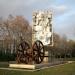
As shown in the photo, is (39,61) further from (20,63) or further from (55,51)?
(55,51)

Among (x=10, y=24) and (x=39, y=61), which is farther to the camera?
(x=10, y=24)

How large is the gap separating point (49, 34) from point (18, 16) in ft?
55.3

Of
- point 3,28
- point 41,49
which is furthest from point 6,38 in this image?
point 41,49

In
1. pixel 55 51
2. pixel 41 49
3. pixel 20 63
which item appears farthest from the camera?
pixel 55 51

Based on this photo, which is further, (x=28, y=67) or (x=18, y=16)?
(x=18, y=16)

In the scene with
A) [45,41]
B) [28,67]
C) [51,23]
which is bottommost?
[28,67]

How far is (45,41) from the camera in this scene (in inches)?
2120

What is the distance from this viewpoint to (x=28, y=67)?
93.0 feet

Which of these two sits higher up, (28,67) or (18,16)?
(18,16)

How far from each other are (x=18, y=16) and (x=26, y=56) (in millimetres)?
36565

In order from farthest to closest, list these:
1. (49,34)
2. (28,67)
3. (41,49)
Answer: (49,34), (41,49), (28,67)

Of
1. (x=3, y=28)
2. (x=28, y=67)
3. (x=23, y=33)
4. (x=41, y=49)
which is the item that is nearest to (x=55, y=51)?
(x=23, y=33)

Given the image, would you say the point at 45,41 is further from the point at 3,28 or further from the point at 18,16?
the point at 18,16

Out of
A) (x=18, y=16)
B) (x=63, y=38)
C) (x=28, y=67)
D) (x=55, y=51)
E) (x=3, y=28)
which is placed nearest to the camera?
(x=28, y=67)
